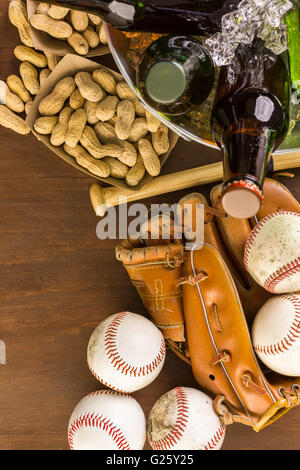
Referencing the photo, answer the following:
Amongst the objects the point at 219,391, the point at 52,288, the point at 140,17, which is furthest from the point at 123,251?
the point at 140,17

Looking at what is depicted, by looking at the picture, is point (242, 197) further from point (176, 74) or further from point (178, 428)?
point (178, 428)

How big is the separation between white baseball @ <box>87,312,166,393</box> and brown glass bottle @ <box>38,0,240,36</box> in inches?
19.7

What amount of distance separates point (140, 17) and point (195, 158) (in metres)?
0.40

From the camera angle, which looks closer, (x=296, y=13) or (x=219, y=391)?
(x=296, y=13)

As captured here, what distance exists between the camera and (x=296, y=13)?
0.58 m

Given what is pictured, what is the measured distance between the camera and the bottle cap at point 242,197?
445mm

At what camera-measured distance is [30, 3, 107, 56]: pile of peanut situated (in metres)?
0.83

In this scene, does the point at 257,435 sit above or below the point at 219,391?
below

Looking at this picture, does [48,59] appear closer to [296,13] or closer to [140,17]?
[140,17]

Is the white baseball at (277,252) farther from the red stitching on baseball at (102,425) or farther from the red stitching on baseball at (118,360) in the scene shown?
the red stitching on baseball at (102,425)

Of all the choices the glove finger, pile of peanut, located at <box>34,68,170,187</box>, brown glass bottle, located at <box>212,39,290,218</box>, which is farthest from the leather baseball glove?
brown glass bottle, located at <box>212,39,290,218</box>

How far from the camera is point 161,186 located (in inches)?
35.9

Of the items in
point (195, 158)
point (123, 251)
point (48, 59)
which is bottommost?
point (123, 251)

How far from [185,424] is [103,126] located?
58 cm
